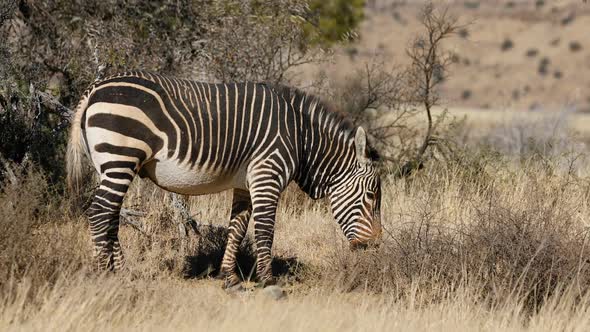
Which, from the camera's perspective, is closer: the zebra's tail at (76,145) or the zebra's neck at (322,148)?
the zebra's tail at (76,145)

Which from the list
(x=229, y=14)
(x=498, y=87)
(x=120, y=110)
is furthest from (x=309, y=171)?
(x=498, y=87)

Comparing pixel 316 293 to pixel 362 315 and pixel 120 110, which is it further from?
pixel 120 110

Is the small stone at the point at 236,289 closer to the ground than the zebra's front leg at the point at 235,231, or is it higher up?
closer to the ground

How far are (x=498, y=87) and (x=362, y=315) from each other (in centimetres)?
5365

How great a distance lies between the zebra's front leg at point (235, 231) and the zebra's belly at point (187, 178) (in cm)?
51

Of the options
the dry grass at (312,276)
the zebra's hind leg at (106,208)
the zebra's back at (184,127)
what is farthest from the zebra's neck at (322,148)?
the zebra's hind leg at (106,208)

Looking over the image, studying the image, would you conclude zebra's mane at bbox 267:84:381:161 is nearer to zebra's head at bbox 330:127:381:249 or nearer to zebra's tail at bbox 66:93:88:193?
zebra's head at bbox 330:127:381:249

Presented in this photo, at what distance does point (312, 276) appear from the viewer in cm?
826

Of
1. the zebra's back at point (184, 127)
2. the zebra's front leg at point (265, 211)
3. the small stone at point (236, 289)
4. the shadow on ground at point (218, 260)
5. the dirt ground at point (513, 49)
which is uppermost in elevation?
the dirt ground at point (513, 49)

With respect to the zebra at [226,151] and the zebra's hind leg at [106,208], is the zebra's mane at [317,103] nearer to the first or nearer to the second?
the zebra at [226,151]

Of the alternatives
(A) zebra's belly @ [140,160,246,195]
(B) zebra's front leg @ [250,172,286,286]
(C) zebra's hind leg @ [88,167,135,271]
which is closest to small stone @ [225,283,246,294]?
(B) zebra's front leg @ [250,172,286,286]

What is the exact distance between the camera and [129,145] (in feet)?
23.3

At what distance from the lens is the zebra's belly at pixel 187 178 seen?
24.3 feet

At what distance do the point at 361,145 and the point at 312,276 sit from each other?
1.34 metres
